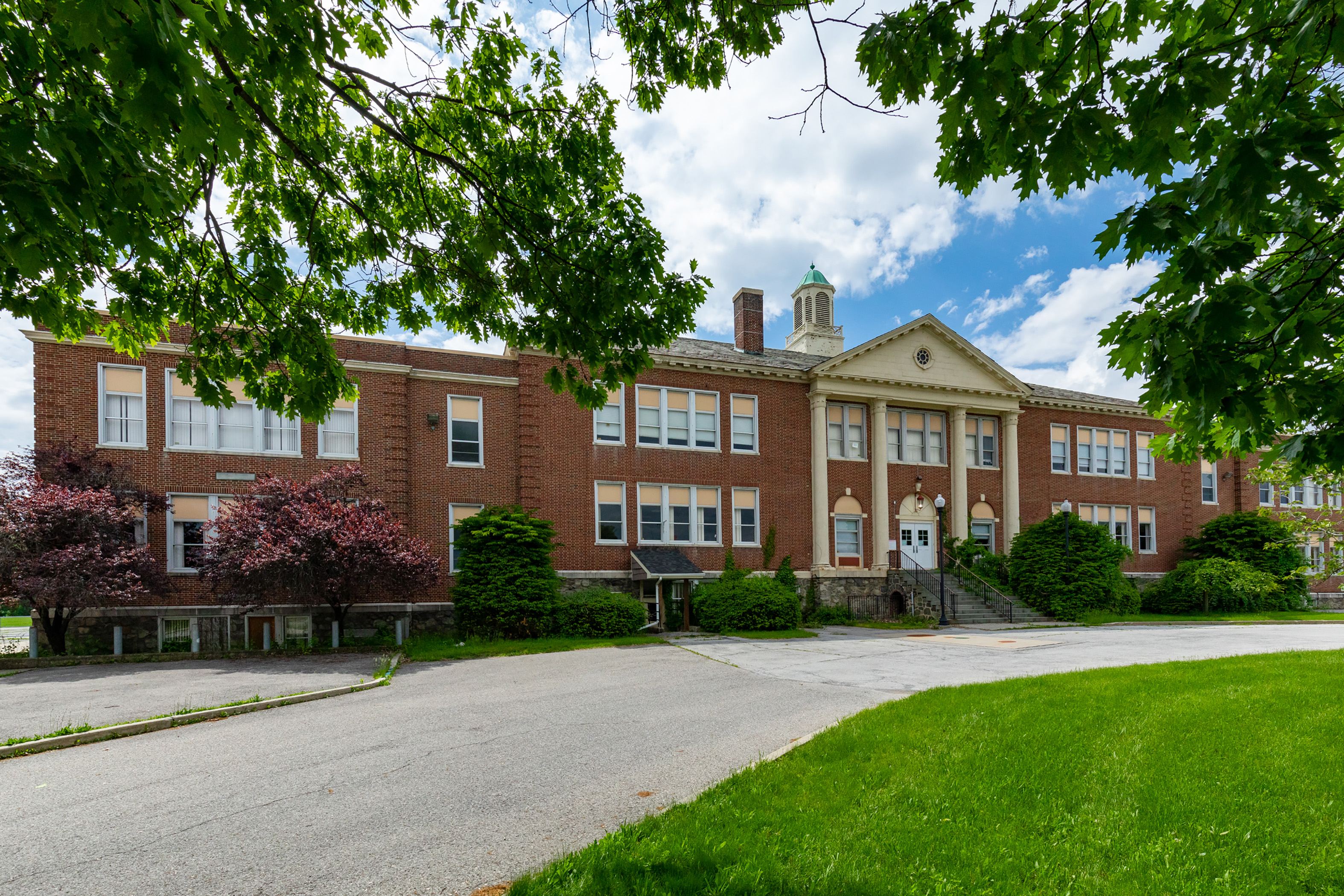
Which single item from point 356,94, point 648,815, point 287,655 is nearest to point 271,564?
point 287,655

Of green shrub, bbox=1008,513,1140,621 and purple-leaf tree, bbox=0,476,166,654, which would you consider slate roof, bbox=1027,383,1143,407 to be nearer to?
green shrub, bbox=1008,513,1140,621

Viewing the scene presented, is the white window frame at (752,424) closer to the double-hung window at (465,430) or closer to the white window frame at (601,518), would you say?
the white window frame at (601,518)

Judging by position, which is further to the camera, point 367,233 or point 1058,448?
point 1058,448

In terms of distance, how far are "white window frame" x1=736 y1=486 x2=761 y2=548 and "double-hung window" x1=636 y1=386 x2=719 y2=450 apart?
188 cm

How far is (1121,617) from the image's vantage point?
2778 centimetres

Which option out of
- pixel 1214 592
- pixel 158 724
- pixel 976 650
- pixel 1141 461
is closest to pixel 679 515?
pixel 976 650

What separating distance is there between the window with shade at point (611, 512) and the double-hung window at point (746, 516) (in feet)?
13.8

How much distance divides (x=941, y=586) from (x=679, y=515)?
948 centimetres

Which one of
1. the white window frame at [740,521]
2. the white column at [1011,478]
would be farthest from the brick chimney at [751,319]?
the white column at [1011,478]

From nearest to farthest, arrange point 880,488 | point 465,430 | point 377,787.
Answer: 1. point 377,787
2. point 465,430
3. point 880,488

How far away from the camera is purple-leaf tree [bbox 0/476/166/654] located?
16.7m

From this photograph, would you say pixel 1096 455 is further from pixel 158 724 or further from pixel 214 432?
pixel 158 724

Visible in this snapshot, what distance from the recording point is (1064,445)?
110 ft

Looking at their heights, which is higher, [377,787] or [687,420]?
[687,420]
